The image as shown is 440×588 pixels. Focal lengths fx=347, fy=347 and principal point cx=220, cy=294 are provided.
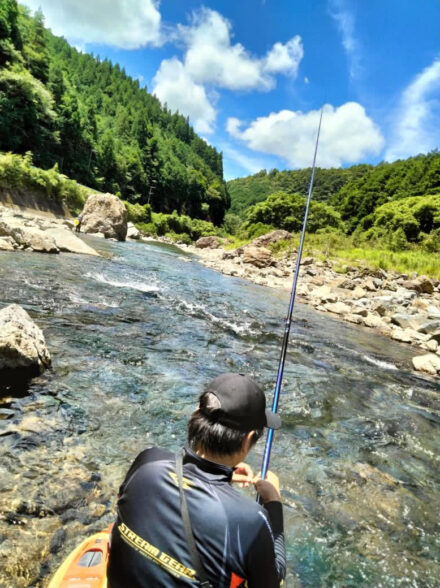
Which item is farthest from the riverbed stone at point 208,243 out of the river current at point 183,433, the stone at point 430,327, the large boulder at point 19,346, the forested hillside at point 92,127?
the large boulder at point 19,346

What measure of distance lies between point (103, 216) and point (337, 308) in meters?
20.9

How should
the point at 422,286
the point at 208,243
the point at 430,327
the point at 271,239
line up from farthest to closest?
the point at 208,243
the point at 271,239
the point at 422,286
the point at 430,327

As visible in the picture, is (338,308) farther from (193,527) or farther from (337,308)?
(193,527)

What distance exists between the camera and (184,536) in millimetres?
1353

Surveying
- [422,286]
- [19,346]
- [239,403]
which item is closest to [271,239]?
[422,286]

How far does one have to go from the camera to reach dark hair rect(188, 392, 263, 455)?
1657 mm

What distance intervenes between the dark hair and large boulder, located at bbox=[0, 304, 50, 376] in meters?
3.58

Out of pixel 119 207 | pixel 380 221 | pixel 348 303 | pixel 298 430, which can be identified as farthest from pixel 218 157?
pixel 298 430

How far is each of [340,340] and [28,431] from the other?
876 cm

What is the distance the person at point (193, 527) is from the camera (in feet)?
4.44

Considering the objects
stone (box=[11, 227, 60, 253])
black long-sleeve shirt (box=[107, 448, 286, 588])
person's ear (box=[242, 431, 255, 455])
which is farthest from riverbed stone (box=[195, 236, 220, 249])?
black long-sleeve shirt (box=[107, 448, 286, 588])

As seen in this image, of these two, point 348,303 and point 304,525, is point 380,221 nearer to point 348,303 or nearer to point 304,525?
point 348,303

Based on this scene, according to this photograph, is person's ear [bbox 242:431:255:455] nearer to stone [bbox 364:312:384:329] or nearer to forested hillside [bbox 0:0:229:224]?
stone [bbox 364:312:384:329]

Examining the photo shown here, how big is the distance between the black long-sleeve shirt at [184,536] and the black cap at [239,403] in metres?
0.26
